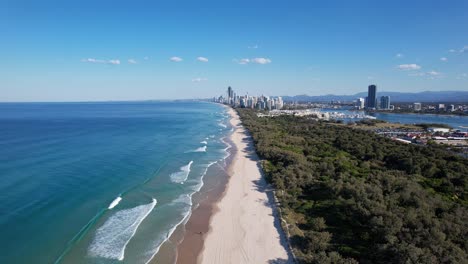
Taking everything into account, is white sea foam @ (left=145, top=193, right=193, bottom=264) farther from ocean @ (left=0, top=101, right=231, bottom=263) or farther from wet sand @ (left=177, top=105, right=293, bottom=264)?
wet sand @ (left=177, top=105, right=293, bottom=264)

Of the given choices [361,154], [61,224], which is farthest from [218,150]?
[61,224]

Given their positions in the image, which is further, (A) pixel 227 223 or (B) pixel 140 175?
(B) pixel 140 175

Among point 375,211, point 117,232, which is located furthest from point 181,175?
point 375,211

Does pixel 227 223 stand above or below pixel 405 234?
below

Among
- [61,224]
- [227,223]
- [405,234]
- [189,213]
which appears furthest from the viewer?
[189,213]

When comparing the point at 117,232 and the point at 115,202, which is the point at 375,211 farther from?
the point at 115,202

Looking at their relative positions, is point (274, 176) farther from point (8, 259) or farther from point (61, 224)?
point (8, 259)
